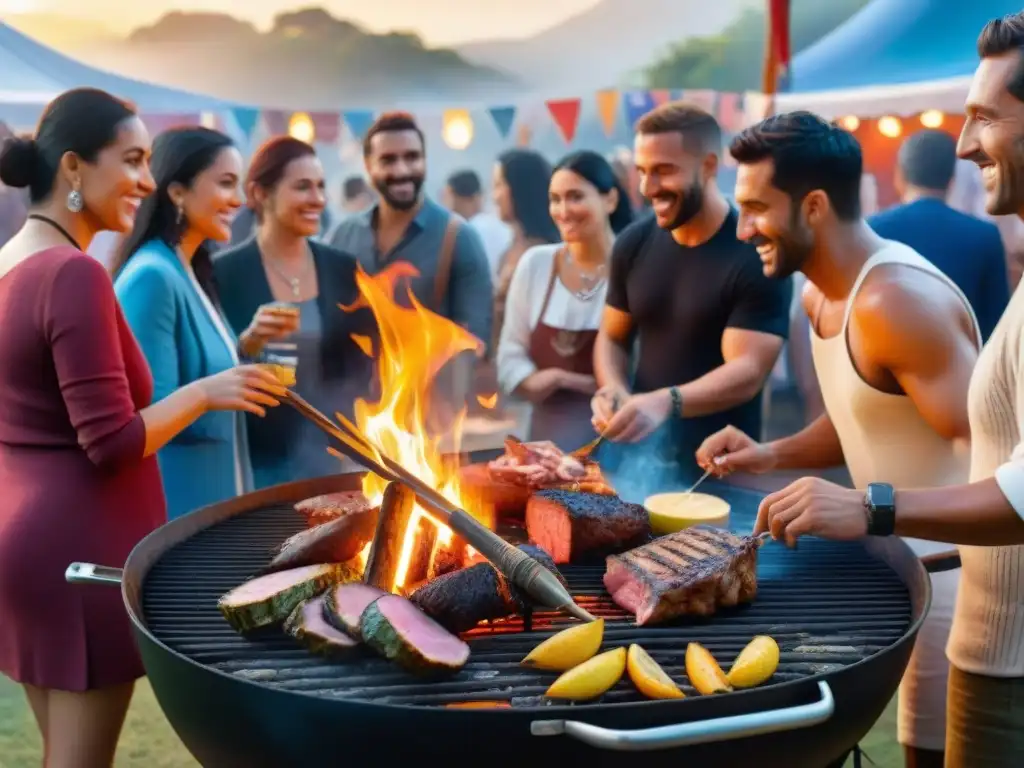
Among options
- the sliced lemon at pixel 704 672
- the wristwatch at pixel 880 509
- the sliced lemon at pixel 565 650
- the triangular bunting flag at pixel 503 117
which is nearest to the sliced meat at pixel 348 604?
the sliced lemon at pixel 565 650

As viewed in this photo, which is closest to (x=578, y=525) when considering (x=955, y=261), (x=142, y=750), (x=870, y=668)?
(x=870, y=668)

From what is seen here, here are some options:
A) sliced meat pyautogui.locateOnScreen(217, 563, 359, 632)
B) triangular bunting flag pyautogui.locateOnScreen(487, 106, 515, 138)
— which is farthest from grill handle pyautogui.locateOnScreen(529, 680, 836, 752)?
triangular bunting flag pyautogui.locateOnScreen(487, 106, 515, 138)

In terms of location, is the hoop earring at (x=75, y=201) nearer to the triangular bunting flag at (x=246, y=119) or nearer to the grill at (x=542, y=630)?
the grill at (x=542, y=630)

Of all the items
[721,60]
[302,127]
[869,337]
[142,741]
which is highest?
[721,60]

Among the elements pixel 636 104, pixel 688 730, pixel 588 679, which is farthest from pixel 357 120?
pixel 688 730

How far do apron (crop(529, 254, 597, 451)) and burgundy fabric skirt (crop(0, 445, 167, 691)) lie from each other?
8.32 ft

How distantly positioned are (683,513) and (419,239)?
3044mm

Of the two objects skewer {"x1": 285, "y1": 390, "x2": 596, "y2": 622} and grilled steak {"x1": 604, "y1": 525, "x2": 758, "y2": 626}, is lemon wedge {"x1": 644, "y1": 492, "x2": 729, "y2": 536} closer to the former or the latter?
Result: grilled steak {"x1": 604, "y1": 525, "x2": 758, "y2": 626}

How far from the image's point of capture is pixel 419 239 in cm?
532

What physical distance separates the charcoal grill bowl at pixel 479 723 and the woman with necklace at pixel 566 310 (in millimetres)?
2888

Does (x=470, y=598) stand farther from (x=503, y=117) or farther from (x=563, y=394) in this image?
(x=503, y=117)

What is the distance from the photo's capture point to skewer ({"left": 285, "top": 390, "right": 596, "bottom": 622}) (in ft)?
6.99

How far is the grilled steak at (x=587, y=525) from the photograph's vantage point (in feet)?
8.34

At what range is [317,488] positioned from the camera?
10.6ft
